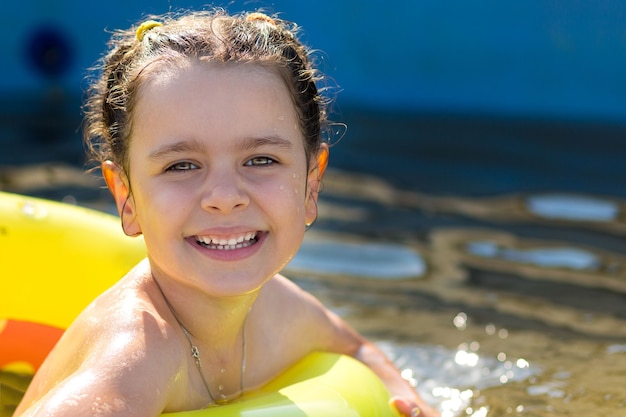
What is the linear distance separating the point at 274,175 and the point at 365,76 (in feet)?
15.1

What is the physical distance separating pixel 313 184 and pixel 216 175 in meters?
0.34

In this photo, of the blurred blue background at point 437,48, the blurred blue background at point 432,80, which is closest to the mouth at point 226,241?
the blurred blue background at point 432,80

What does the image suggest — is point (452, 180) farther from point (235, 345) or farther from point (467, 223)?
point (235, 345)

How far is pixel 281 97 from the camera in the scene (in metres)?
1.90

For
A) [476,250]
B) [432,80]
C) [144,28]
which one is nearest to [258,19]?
[144,28]

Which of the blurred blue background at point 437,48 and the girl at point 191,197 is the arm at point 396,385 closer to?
the girl at point 191,197

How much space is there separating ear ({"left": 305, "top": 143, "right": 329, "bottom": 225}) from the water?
2.26 ft

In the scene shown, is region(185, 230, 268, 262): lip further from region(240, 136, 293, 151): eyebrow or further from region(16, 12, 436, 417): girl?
region(240, 136, 293, 151): eyebrow

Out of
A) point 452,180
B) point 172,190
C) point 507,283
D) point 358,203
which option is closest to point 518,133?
point 452,180

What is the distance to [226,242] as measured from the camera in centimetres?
182

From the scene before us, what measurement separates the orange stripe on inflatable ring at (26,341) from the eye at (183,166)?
0.80 m

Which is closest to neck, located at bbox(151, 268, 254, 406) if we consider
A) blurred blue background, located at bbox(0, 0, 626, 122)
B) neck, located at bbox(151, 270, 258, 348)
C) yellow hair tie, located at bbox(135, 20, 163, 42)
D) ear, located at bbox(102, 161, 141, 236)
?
neck, located at bbox(151, 270, 258, 348)

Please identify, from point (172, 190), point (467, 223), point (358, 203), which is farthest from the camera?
point (358, 203)

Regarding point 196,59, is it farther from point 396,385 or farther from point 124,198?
point 396,385
